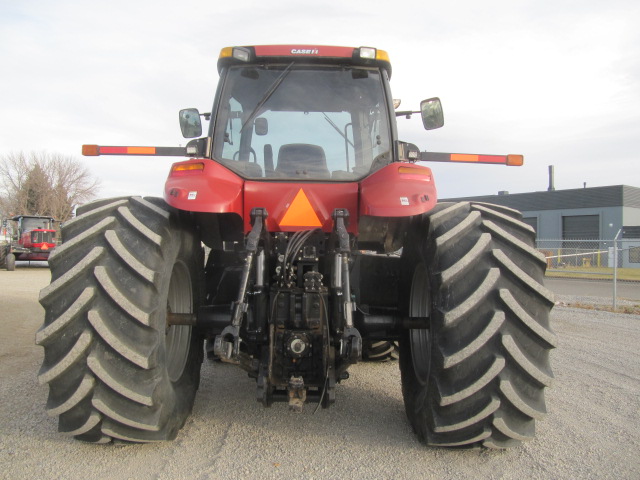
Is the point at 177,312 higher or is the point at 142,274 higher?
the point at 142,274

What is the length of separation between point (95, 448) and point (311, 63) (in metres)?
2.89

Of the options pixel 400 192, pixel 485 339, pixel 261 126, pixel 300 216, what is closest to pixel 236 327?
pixel 300 216

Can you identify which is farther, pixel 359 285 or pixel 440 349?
pixel 359 285

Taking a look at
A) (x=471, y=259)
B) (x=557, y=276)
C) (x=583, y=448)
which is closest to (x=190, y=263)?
(x=471, y=259)

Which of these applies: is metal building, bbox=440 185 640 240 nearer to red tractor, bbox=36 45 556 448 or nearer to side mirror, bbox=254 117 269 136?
red tractor, bbox=36 45 556 448

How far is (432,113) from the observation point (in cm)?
436

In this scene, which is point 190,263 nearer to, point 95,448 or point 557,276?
point 95,448

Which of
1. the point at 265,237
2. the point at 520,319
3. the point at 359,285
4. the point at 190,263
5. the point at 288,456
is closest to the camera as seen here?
the point at 520,319

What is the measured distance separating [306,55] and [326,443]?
103 inches

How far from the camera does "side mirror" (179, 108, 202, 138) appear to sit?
14.4ft

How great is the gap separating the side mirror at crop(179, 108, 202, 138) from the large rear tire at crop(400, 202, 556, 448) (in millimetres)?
2333

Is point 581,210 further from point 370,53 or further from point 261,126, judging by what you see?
point 261,126

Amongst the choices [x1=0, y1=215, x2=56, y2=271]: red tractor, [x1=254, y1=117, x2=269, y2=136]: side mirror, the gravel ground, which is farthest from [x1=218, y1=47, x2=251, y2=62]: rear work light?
[x1=0, y1=215, x2=56, y2=271]: red tractor

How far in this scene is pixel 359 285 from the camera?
14.6ft
